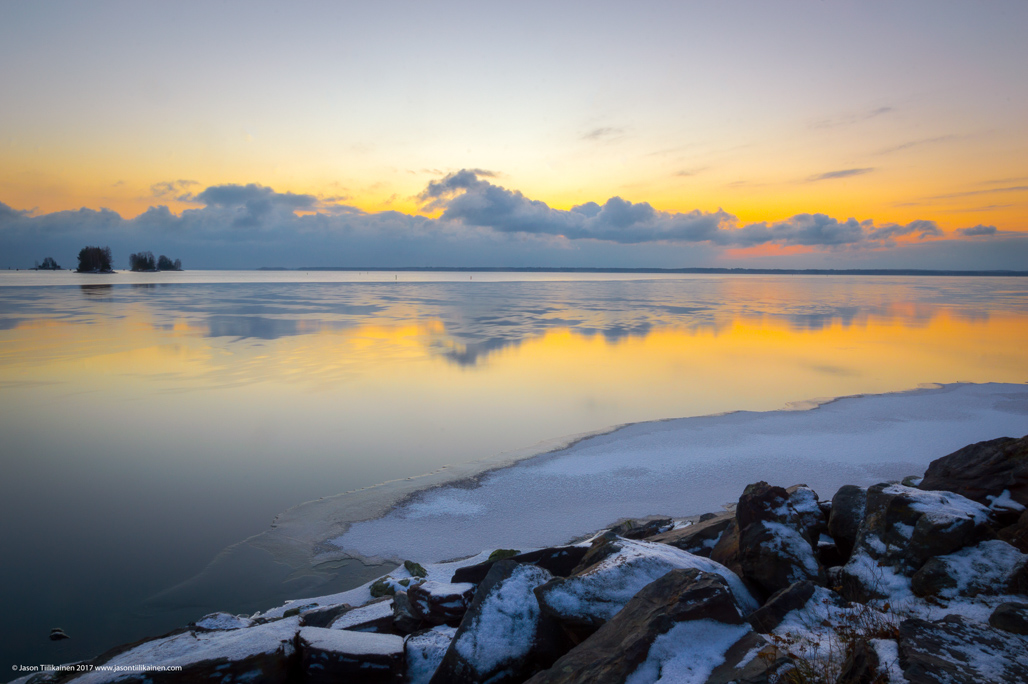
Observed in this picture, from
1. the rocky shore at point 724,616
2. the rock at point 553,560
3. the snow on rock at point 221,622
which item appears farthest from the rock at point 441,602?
the snow on rock at point 221,622

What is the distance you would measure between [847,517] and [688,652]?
2864 millimetres

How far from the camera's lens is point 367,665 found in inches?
160

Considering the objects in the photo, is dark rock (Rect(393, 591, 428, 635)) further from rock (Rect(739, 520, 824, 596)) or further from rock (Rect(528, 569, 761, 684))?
rock (Rect(739, 520, 824, 596))

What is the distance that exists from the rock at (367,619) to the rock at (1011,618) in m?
4.28

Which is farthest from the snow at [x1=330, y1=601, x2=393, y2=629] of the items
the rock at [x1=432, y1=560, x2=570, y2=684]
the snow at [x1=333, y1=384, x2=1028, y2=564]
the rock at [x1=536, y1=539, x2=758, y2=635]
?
the snow at [x1=333, y1=384, x2=1028, y2=564]

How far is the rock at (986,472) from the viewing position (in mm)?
4941

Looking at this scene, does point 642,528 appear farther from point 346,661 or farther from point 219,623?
point 219,623

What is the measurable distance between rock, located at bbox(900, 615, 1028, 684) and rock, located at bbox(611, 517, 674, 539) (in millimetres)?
3266

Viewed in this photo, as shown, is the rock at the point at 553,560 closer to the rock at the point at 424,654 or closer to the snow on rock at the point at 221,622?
the rock at the point at 424,654

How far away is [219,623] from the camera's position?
503 cm

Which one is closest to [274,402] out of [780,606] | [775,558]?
[775,558]

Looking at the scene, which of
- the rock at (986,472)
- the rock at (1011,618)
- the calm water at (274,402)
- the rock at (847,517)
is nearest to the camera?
the rock at (1011,618)

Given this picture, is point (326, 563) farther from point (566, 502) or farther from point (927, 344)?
point (927, 344)

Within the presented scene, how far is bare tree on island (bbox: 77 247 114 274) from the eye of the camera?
12164cm
